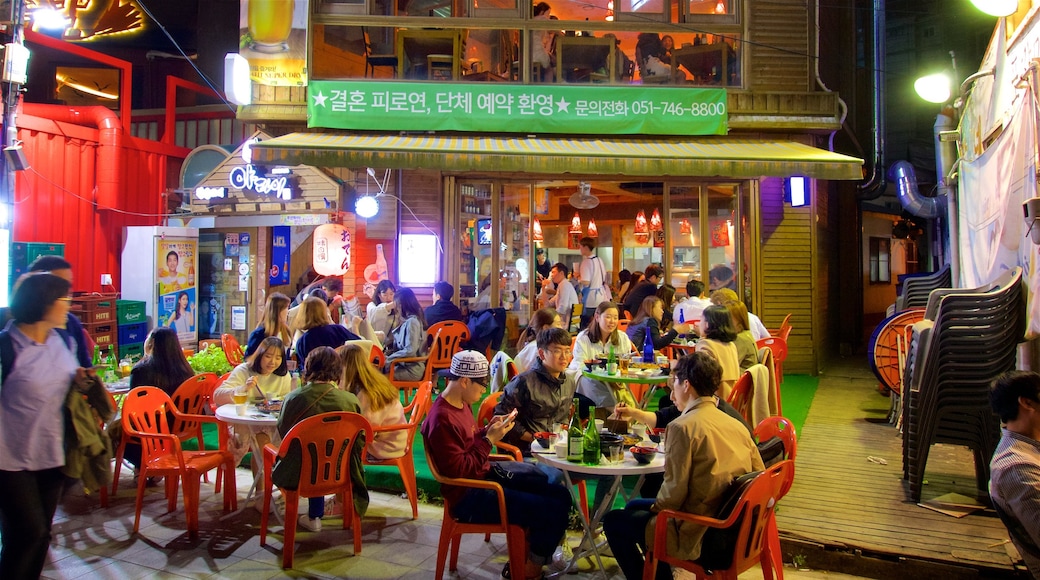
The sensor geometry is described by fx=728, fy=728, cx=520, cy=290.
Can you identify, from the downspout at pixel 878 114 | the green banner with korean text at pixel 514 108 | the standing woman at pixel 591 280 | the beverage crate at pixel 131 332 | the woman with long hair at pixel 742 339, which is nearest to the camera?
the woman with long hair at pixel 742 339

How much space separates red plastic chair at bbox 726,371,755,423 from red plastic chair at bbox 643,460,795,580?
1.99 metres

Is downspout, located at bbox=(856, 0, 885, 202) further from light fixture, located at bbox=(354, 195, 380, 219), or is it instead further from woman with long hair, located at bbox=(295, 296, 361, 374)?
woman with long hair, located at bbox=(295, 296, 361, 374)

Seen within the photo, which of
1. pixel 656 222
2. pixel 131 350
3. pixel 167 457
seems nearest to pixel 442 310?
pixel 167 457

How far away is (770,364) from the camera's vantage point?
6816 millimetres

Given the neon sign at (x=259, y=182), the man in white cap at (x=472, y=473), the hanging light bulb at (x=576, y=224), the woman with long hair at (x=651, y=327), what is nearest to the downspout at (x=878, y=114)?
the hanging light bulb at (x=576, y=224)

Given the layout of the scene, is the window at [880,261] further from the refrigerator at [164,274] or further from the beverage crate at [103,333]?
the beverage crate at [103,333]

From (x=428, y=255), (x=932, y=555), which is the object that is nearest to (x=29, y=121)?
(x=428, y=255)

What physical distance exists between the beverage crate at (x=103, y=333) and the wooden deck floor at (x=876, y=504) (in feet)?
34.3

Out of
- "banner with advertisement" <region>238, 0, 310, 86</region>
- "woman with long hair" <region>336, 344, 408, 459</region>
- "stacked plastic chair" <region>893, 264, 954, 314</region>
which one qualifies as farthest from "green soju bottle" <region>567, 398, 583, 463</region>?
"banner with advertisement" <region>238, 0, 310, 86</region>

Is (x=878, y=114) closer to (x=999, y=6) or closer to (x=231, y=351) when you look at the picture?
(x=999, y=6)

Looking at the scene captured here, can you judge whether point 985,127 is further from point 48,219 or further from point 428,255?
point 48,219

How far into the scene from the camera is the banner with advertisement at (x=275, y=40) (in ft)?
33.3

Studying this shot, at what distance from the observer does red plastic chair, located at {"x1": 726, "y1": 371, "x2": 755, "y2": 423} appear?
18.9 feet

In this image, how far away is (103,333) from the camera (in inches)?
466
